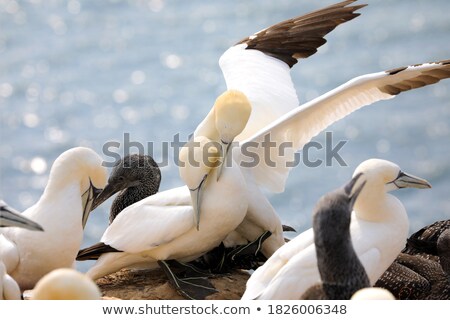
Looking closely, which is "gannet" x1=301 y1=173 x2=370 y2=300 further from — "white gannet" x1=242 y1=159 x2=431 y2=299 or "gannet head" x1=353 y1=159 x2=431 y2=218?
"gannet head" x1=353 y1=159 x2=431 y2=218

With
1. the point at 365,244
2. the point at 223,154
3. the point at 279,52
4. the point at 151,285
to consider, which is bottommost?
the point at 151,285

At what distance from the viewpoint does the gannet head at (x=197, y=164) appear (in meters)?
6.49

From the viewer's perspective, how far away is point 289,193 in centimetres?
1545

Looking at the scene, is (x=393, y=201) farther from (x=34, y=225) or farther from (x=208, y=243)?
(x=34, y=225)

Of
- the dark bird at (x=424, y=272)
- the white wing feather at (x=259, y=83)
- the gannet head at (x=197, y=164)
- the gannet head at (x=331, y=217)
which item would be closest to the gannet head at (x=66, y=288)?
the gannet head at (x=331, y=217)

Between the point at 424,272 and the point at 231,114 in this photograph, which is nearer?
the point at 231,114

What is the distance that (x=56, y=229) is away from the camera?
628 cm

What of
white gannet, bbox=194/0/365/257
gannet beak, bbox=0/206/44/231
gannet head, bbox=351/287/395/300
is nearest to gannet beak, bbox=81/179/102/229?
white gannet, bbox=194/0/365/257

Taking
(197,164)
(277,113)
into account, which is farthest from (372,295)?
(277,113)

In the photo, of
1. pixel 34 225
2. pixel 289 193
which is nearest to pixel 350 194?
pixel 34 225

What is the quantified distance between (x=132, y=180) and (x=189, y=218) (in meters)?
0.81

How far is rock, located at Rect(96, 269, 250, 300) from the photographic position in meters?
6.54

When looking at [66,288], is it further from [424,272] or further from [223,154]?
[424,272]
